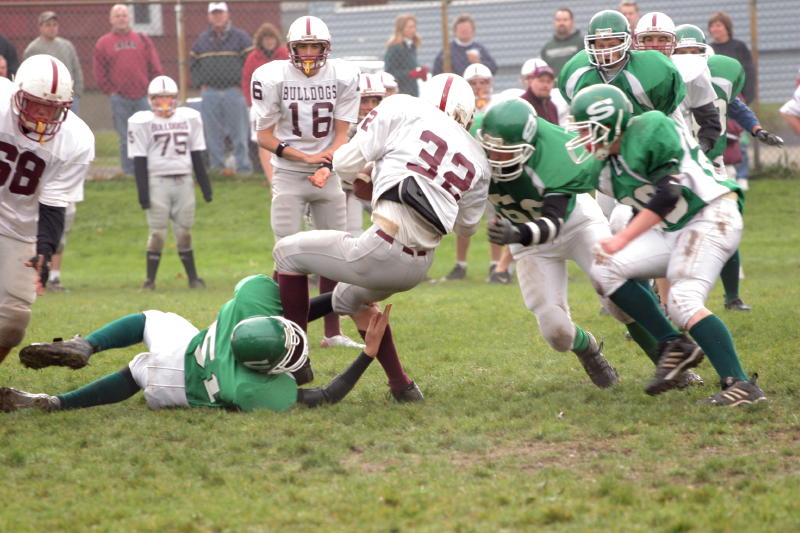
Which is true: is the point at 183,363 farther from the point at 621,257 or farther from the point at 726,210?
the point at 726,210

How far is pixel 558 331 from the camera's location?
534 cm

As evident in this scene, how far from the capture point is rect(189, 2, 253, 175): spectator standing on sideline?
1341 centimetres

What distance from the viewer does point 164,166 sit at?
10.5m

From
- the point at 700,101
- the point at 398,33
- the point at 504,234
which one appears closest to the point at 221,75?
the point at 398,33

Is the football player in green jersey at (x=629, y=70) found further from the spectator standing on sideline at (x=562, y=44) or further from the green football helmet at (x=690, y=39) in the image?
the spectator standing on sideline at (x=562, y=44)

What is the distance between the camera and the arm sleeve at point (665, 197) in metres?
4.75

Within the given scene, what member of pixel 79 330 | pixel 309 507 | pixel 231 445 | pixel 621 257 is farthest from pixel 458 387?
pixel 79 330

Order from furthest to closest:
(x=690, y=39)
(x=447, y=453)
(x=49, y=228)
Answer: (x=690, y=39), (x=49, y=228), (x=447, y=453)

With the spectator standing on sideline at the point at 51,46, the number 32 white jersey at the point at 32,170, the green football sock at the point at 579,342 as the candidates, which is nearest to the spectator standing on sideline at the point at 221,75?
the spectator standing on sideline at the point at 51,46

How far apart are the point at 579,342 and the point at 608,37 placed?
1.84 metres

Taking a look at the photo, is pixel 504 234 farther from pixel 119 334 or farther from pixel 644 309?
pixel 119 334

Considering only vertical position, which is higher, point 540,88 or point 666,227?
point 540,88

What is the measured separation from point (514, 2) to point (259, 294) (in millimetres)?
12460

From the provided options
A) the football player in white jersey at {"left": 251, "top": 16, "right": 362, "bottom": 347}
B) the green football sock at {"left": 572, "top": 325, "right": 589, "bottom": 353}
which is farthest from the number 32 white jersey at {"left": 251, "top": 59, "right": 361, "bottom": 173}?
the green football sock at {"left": 572, "top": 325, "right": 589, "bottom": 353}
